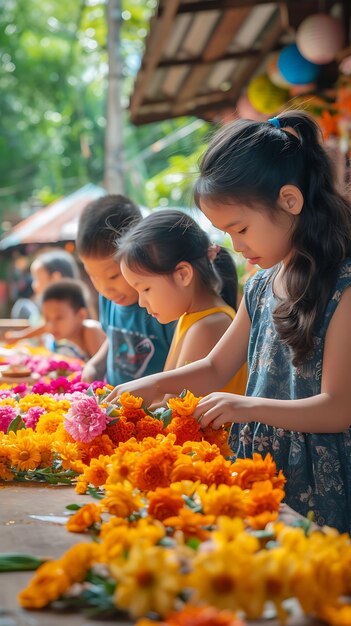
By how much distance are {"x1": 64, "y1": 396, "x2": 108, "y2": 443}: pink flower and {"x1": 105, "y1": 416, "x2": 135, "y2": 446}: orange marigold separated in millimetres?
32

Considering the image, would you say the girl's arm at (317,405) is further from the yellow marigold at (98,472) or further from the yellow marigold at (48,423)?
the yellow marigold at (48,423)

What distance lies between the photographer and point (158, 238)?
3164 millimetres

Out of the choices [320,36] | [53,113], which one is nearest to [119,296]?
[320,36]

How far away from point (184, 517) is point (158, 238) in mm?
1786

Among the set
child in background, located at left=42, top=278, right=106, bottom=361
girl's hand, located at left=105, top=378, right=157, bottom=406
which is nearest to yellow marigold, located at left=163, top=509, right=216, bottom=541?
girl's hand, located at left=105, top=378, right=157, bottom=406

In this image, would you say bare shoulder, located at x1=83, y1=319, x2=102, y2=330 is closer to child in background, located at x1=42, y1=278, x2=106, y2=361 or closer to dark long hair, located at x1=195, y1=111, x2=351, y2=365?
child in background, located at x1=42, y1=278, x2=106, y2=361

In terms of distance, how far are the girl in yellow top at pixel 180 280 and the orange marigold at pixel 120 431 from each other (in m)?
0.89

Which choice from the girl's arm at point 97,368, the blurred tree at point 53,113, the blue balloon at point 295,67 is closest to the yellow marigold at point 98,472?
the girl's arm at point 97,368

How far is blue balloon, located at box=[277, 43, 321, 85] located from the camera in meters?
7.42

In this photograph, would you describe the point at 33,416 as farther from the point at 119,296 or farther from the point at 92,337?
the point at 92,337

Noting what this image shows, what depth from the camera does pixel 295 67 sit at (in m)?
7.43

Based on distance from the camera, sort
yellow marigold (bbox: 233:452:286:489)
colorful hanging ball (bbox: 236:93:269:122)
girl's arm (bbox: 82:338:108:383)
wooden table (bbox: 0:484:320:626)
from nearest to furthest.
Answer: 1. wooden table (bbox: 0:484:320:626)
2. yellow marigold (bbox: 233:452:286:489)
3. girl's arm (bbox: 82:338:108:383)
4. colorful hanging ball (bbox: 236:93:269:122)

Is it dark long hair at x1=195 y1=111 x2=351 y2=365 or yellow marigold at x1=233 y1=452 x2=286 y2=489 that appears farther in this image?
dark long hair at x1=195 y1=111 x2=351 y2=365

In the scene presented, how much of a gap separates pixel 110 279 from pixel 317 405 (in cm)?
174
